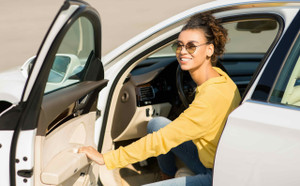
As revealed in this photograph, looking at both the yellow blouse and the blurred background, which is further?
the blurred background

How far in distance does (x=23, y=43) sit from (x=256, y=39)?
14.9 ft

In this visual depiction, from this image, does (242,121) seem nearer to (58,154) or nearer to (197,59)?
(197,59)

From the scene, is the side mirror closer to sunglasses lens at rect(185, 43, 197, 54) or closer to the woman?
the woman

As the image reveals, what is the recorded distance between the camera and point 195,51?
2.10 meters

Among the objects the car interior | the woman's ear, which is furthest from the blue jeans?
the woman's ear

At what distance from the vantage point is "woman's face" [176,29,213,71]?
2107 mm

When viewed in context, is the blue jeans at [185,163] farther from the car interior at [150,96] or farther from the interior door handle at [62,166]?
the interior door handle at [62,166]

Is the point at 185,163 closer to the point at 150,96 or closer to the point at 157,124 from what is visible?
the point at 157,124

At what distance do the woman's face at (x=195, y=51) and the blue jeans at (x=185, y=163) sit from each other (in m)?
0.57

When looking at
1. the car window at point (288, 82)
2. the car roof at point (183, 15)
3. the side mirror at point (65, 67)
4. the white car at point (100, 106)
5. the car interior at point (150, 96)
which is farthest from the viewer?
the car interior at point (150, 96)

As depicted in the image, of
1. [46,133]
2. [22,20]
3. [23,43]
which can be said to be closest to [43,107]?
[46,133]

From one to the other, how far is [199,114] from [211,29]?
0.51 meters

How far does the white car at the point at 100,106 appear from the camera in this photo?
163 centimetres

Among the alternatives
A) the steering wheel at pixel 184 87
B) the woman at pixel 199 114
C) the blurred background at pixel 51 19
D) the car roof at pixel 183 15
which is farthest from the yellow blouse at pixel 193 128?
the blurred background at pixel 51 19
